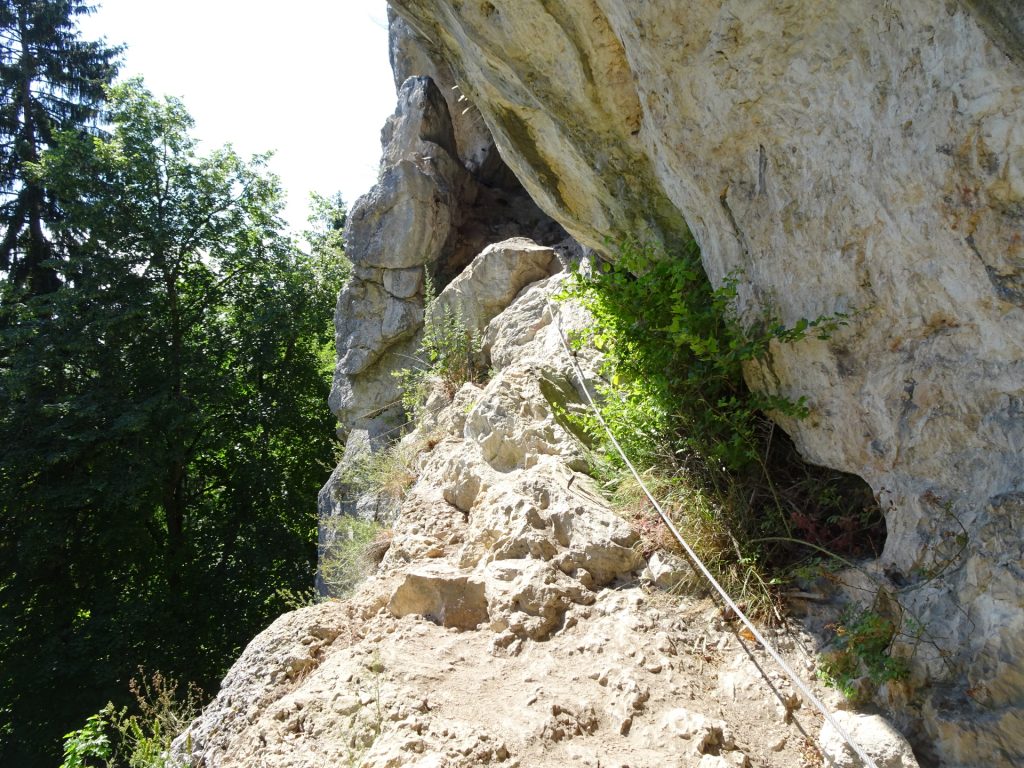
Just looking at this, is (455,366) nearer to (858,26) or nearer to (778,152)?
(778,152)

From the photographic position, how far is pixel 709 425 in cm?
441

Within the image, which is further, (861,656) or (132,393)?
(132,393)

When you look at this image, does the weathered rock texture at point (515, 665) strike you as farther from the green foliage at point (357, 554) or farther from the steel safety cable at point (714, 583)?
the green foliage at point (357, 554)

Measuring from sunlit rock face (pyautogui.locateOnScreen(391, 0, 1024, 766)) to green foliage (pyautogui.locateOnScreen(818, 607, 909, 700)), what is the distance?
0.35 ft

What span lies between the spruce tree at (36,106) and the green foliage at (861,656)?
48.7 feet

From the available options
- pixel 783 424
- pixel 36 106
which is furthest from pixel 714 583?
pixel 36 106

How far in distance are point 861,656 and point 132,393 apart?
12.9m

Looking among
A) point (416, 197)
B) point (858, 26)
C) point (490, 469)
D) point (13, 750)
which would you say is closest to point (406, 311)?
point (416, 197)

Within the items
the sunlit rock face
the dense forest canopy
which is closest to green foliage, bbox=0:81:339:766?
the dense forest canopy

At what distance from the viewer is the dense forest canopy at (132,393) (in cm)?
1159

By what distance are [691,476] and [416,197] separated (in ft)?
24.2

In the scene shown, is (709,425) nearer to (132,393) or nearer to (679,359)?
(679,359)

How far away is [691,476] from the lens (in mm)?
4418

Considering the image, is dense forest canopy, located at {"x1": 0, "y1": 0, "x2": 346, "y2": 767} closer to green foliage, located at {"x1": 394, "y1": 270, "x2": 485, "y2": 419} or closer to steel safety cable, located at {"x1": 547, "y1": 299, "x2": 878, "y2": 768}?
green foliage, located at {"x1": 394, "y1": 270, "x2": 485, "y2": 419}
